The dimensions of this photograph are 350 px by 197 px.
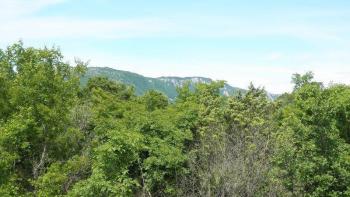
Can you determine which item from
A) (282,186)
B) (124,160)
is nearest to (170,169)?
(124,160)

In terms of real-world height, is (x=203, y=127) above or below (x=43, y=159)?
above

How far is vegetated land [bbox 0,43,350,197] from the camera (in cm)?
2436

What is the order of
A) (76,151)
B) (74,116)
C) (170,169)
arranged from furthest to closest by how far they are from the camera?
(74,116), (76,151), (170,169)

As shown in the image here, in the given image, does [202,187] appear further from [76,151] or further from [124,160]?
[76,151]

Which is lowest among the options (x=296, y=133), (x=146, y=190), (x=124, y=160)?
(x=146, y=190)

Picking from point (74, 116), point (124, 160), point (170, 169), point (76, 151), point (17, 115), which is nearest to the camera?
point (124, 160)

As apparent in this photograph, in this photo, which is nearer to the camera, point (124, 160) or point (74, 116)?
point (124, 160)

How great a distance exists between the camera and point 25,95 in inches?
1040

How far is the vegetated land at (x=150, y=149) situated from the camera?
24.4 m

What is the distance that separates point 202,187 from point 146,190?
3.75m

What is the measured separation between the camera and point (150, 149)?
27344mm

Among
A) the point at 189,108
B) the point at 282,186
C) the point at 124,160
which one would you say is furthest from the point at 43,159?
the point at 282,186

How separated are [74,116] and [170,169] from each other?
431 inches

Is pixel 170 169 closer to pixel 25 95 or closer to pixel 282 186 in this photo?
pixel 282 186
